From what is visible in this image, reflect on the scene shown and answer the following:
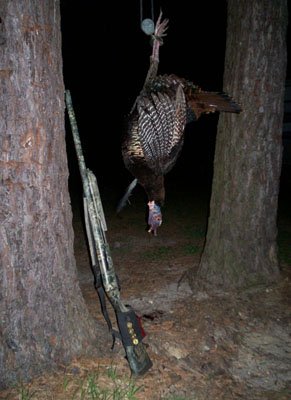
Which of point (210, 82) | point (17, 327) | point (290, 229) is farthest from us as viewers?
point (210, 82)

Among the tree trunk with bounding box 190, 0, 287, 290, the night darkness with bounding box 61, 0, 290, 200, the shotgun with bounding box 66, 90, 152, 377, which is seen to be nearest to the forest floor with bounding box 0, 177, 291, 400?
the shotgun with bounding box 66, 90, 152, 377

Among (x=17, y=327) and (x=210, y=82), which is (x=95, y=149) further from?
(x=17, y=327)

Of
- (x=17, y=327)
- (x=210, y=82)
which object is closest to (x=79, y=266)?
(x=17, y=327)

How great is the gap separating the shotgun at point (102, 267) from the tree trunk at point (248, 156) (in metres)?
1.64

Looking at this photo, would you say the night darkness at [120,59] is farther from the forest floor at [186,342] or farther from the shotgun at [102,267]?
the shotgun at [102,267]

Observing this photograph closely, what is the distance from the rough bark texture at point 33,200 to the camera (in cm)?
202

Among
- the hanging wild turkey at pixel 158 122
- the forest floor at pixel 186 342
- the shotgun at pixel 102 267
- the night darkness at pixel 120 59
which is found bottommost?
the forest floor at pixel 186 342

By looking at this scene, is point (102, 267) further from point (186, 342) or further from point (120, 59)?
point (120, 59)

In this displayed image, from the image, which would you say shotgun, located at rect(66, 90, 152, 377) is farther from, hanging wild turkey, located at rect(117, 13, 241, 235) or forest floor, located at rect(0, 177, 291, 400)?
hanging wild turkey, located at rect(117, 13, 241, 235)

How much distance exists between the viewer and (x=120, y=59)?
38.8 feet

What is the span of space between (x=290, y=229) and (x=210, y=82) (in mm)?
7998

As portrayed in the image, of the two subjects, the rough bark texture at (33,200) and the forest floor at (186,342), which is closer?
the rough bark texture at (33,200)

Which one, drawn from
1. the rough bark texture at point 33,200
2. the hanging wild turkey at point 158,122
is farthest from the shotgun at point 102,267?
the hanging wild turkey at point 158,122

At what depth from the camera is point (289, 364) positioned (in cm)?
270
